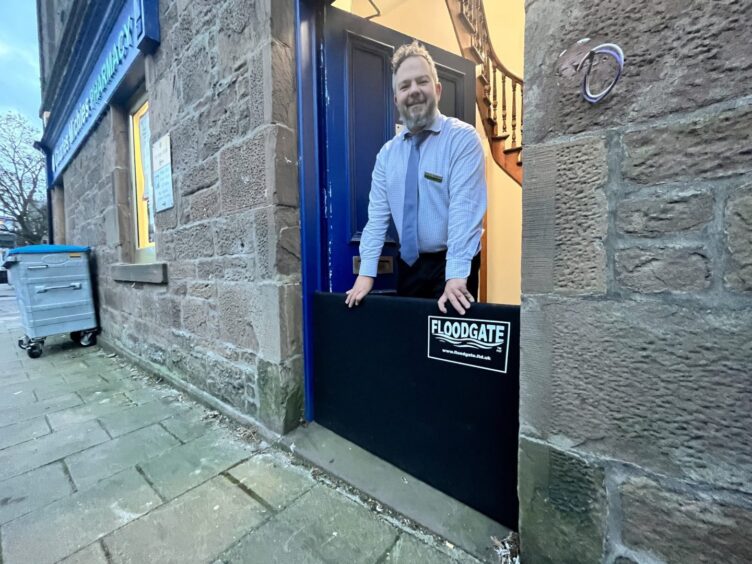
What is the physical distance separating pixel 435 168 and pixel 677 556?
5.06 ft

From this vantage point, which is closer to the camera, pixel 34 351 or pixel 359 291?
pixel 359 291

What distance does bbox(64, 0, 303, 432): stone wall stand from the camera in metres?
1.92

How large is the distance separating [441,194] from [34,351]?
5.60m

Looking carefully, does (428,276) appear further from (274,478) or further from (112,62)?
(112,62)

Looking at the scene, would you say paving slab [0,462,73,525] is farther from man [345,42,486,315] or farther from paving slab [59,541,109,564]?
man [345,42,486,315]

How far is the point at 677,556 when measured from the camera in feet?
2.83

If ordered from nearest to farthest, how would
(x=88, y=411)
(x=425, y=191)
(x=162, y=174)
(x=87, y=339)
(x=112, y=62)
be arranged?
(x=425, y=191)
(x=88, y=411)
(x=162, y=174)
(x=112, y=62)
(x=87, y=339)

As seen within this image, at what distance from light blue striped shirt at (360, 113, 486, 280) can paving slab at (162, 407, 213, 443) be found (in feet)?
5.08

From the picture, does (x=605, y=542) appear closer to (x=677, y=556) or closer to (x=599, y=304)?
(x=677, y=556)

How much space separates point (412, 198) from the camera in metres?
1.71

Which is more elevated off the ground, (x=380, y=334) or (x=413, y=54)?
(x=413, y=54)

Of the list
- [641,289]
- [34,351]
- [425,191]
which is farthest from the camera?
[34,351]

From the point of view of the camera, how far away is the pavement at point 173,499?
50.8 inches

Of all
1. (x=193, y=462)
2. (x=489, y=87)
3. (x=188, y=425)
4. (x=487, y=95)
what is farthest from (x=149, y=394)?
(x=489, y=87)
